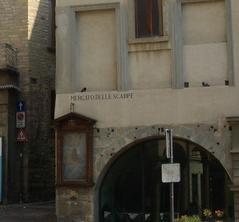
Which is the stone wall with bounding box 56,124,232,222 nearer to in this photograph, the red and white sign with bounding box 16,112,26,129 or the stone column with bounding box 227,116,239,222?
the stone column with bounding box 227,116,239,222

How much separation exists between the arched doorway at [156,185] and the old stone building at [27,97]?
6.66m

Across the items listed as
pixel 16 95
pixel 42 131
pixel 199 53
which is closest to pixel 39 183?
pixel 42 131

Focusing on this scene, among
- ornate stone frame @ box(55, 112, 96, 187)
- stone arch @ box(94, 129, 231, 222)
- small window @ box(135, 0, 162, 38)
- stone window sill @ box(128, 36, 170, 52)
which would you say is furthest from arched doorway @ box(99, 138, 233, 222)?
small window @ box(135, 0, 162, 38)

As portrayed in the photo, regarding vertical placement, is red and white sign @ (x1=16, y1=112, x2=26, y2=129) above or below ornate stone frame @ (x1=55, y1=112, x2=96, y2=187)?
above

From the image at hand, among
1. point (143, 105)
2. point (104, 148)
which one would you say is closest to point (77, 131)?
point (104, 148)

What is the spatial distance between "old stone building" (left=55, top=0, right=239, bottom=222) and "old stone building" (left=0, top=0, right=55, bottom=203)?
6.15 m

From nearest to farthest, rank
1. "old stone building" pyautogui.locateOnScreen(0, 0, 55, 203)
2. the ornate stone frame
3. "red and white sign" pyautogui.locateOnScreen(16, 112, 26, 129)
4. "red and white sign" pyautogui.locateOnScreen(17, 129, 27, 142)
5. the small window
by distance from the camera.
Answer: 1. the ornate stone frame
2. the small window
3. "old stone building" pyautogui.locateOnScreen(0, 0, 55, 203)
4. "red and white sign" pyautogui.locateOnScreen(17, 129, 27, 142)
5. "red and white sign" pyautogui.locateOnScreen(16, 112, 26, 129)

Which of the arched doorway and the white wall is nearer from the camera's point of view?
the arched doorway

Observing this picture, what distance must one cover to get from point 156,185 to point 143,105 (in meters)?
2.25

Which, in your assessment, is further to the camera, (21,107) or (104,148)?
(21,107)

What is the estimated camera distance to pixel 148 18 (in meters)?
16.1

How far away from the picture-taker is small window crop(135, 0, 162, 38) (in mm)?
16078

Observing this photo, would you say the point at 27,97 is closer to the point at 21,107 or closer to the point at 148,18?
the point at 21,107

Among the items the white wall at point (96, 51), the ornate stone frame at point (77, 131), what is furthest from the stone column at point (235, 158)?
the ornate stone frame at point (77, 131)
